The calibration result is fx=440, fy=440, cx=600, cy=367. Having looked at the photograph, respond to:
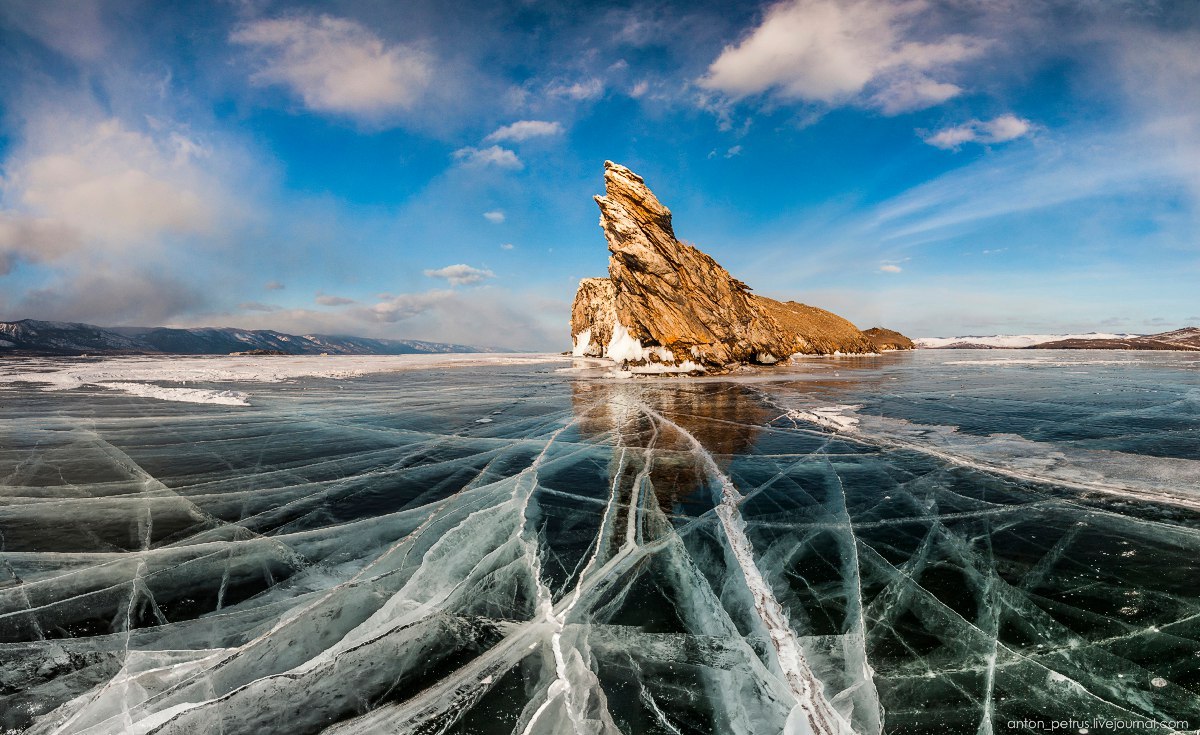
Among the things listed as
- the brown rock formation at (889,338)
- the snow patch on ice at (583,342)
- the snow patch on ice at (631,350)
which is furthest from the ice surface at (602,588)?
the brown rock formation at (889,338)

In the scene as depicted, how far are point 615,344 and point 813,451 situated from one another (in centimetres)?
3012

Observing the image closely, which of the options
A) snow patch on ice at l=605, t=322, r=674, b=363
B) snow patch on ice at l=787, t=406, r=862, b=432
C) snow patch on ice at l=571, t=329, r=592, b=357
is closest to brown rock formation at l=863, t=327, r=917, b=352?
snow patch on ice at l=571, t=329, r=592, b=357

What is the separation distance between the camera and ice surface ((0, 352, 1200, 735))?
3111 mm

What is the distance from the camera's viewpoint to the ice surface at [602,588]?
311 cm

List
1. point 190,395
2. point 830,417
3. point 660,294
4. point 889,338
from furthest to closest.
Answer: point 889,338
point 660,294
point 190,395
point 830,417

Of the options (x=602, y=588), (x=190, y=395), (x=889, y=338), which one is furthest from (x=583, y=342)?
(x=889, y=338)

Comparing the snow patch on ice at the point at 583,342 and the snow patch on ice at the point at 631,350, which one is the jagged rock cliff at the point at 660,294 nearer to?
the snow patch on ice at the point at 631,350

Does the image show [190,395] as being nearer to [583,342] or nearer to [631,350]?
[631,350]

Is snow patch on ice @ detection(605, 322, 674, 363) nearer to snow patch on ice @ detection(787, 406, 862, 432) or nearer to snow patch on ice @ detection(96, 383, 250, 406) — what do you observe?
snow patch on ice @ detection(787, 406, 862, 432)

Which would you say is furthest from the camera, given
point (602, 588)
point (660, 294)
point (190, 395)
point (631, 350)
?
point (631, 350)

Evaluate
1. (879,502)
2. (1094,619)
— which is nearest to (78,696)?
(1094,619)

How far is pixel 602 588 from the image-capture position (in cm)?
462

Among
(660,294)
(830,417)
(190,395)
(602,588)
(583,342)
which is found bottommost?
(602,588)

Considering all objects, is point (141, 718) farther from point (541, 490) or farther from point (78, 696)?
point (541, 490)
